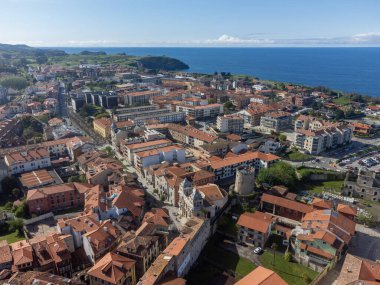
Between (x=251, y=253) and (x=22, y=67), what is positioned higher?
(x=22, y=67)

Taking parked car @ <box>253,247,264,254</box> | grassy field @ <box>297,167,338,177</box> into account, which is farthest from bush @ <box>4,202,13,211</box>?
grassy field @ <box>297,167,338,177</box>

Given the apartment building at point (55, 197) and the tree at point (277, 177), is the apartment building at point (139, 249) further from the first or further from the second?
the tree at point (277, 177)

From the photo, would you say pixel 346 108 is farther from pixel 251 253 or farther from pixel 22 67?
pixel 22 67

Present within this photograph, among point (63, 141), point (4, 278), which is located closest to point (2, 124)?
point (63, 141)

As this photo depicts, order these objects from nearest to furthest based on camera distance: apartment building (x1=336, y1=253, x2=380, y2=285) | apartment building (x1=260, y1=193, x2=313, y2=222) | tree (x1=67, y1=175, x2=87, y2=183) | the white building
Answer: apartment building (x1=336, y1=253, x2=380, y2=285)
apartment building (x1=260, y1=193, x2=313, y2=222)
tree (x1=67, y1=175, x2=87, y2=183)
the white building

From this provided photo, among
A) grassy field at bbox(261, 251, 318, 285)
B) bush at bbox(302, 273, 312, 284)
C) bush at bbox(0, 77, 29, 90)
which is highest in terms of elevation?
bush at bbox(0, 77, 29, 90)

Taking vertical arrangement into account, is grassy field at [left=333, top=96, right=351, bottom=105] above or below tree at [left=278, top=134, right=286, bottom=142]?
above

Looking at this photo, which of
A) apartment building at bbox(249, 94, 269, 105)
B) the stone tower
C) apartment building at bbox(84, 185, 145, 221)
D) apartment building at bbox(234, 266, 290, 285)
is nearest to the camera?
apartment building at bbox(234, 266, 290, 285)

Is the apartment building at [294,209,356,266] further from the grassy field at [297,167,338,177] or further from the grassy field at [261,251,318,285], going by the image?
the grassy field at [297,167,338,177]
